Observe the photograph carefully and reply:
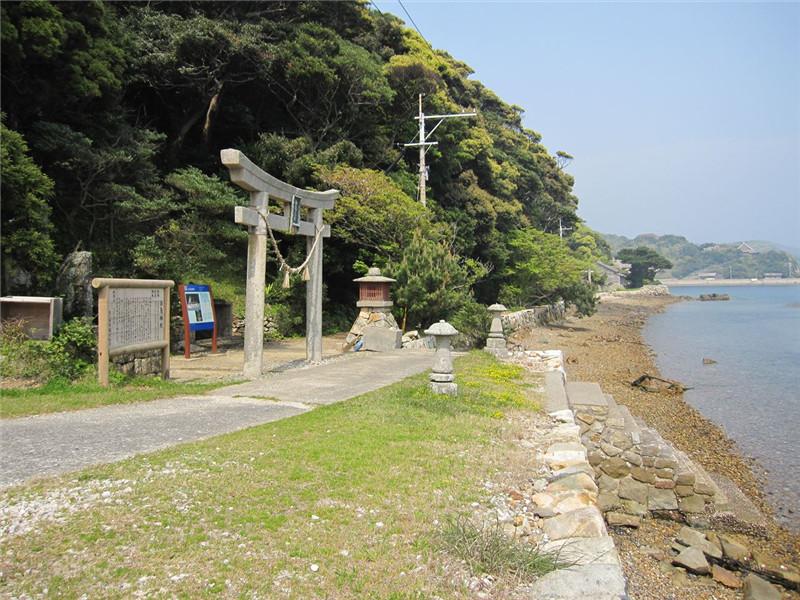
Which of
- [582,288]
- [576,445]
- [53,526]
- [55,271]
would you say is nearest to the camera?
[53,526]

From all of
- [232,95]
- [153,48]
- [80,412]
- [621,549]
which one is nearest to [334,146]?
[232,95]

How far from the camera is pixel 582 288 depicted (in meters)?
37.8

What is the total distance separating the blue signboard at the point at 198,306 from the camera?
12.9m

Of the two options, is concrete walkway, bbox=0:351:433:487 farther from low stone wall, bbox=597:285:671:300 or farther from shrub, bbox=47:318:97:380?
low stone wall, bbox=597:285:671:300

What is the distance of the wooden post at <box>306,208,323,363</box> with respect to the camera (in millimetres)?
11914

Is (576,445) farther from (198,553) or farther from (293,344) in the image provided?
(293,344)

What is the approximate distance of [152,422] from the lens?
247 inches

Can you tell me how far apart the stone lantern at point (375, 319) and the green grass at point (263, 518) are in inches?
323

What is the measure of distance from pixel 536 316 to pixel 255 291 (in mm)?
25845

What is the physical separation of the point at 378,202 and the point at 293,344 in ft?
17.3

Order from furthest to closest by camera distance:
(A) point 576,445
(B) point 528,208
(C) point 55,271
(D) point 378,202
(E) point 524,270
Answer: (B) point 528,208
(E) point 524,270
(D) point 378,202
(C) point 55,271
(A) point 576,445

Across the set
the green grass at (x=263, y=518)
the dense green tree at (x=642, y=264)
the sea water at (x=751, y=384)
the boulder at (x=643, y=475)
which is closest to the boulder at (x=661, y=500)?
the boulder at (x=643, y=475)

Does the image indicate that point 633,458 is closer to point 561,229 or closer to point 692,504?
point 692,504


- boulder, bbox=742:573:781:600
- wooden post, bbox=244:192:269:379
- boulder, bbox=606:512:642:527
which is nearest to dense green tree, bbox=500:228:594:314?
wooden post, bbox=244:192:269:379
